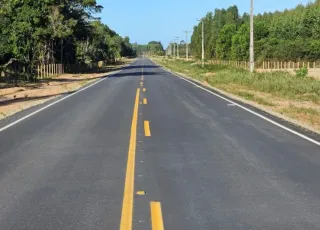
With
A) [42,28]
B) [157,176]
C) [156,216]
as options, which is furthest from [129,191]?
[42,28]

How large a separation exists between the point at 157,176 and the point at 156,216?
1.97m

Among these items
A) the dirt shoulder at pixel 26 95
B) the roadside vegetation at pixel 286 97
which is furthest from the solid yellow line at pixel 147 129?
the dirt shoulder at pixel 26 95

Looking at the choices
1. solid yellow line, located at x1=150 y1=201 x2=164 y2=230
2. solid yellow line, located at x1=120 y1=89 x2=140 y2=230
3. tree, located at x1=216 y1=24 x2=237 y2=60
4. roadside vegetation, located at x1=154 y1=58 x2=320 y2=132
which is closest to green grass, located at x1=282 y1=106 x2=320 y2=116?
roadside vegetation, located at x1=154 y1=58 x2=320 y2=132

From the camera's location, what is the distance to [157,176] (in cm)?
764

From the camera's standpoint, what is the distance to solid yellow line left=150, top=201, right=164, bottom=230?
5.33 metres

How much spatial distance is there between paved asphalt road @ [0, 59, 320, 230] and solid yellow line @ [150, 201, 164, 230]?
12 mm

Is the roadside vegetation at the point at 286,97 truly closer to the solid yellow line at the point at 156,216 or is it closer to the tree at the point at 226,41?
the solid yellow line at the point at 156,216

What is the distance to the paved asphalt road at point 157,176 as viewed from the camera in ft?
18.6

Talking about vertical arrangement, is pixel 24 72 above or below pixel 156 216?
above

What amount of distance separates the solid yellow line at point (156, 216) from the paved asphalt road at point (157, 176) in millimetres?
12

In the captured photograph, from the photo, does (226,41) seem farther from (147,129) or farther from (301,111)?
(147,129)

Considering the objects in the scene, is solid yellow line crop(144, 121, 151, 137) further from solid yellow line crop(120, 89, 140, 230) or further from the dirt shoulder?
the dirt shoulder

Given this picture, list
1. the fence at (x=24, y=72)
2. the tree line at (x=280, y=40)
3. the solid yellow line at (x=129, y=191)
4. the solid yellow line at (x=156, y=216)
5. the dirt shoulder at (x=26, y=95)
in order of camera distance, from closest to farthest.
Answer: the solid yellow line at (x=156, y=216) < the solid yellow line at (x=129, y=191) < the dirt shoulder at (x=26, y=95) < the fence at (x=24, y=72) < the tree line at (x=280, y=40)

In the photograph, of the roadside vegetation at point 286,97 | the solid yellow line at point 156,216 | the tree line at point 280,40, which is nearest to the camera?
the solid yellow line at point 156,216
